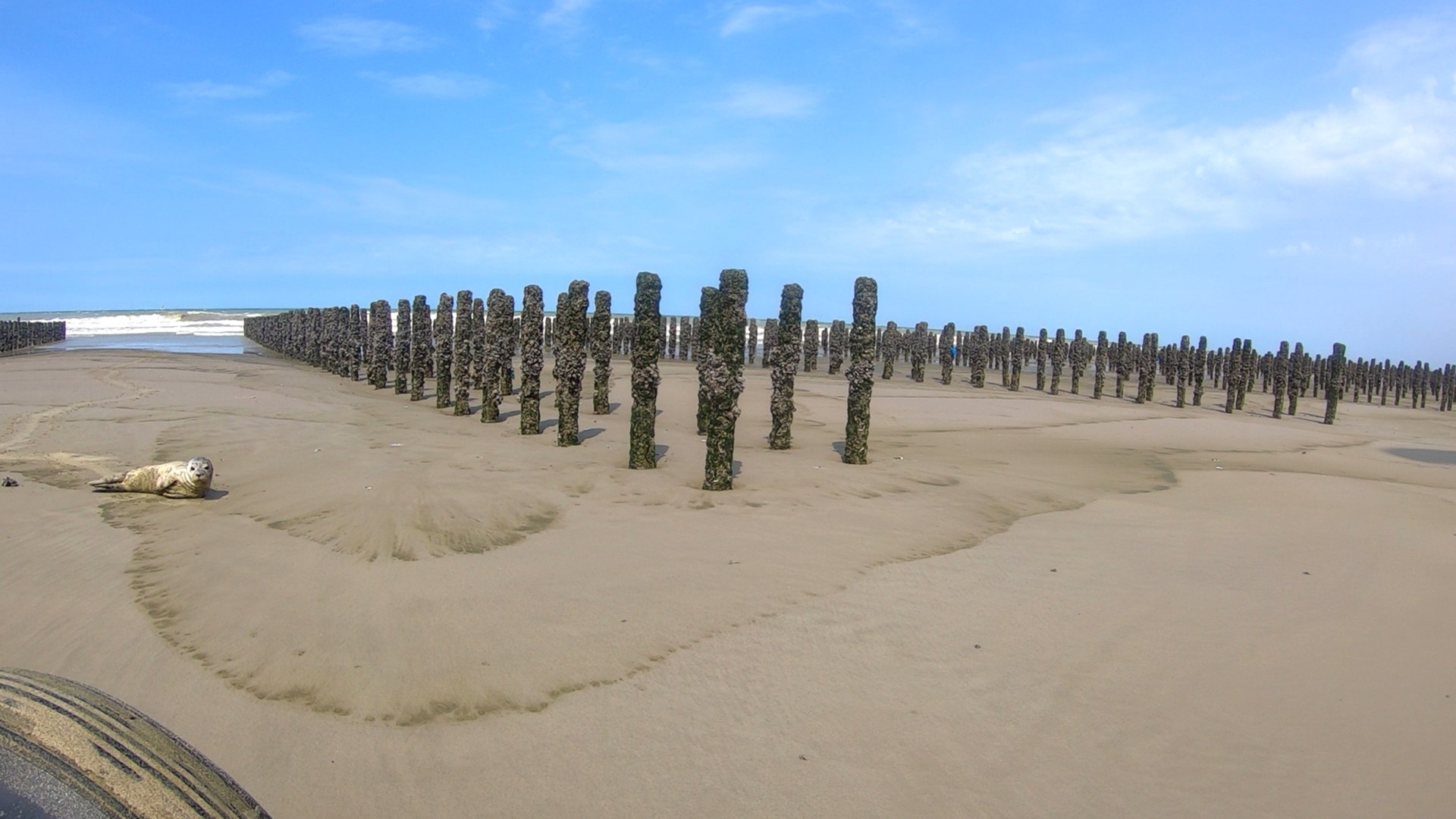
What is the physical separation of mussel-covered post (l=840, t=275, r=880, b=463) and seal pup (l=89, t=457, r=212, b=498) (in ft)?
26.7

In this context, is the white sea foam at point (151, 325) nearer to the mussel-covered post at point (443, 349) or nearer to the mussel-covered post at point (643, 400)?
the mussel-covered post at point (443, 349)

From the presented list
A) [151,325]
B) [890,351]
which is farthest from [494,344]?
[151,325]

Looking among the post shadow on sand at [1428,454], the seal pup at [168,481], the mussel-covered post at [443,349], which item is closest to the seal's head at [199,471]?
the seal pup at [168,481]

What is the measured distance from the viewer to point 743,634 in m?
5.60

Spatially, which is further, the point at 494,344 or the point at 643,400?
the point at 494,344

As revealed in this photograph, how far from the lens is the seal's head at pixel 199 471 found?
8.64 meters

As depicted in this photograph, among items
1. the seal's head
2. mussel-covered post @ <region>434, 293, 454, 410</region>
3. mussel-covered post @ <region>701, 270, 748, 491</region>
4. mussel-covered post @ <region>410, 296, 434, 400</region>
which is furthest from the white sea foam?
mussel-covered post @ <region>701, 270, 748, 491</region>

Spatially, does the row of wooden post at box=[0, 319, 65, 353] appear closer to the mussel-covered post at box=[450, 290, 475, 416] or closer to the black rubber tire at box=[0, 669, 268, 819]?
the mussel-covered post at box=[450, 290, 475, 416]

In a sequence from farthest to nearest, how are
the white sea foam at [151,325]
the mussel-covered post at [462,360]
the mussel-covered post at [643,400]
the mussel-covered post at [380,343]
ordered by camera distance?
the white sea foam at [151,325] → the mussel-covered post at [380,343] → the mussel-covered post at [462,360] → the mussel-covered post at [643,400]

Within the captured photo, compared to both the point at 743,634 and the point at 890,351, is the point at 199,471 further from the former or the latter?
the point at 890,351

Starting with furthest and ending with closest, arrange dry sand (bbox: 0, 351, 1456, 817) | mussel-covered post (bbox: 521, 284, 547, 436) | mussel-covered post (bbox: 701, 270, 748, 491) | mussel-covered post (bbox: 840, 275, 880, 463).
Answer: mussel-covered post (bbox: 521, 284, 547, 436) < mussel-covered post (bbox: 840, 275, 880, 463) < mussel-covered post (bbox: 701, 270, 748, 491) < dry sand (bbox: 0, 351, 1456, 817)

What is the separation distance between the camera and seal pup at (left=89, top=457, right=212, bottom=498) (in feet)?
28.4

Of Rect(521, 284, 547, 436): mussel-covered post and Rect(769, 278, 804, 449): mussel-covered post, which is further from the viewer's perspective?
Rect(521, 284, 547, 436): mussel-covered post

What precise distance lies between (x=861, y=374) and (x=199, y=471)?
849 centimetres
